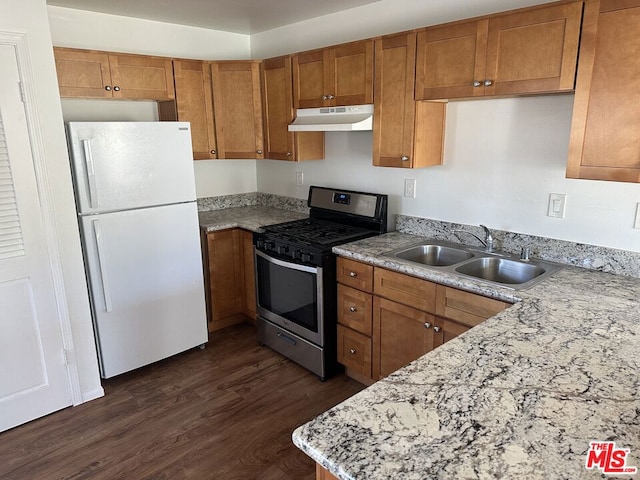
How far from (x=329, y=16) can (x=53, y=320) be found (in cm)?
271

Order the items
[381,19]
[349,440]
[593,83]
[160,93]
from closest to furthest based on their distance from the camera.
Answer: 1. [349,440]
2. [593,83]
3. [381,19]
4. [160,93]

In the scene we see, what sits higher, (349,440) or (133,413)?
(349,440)

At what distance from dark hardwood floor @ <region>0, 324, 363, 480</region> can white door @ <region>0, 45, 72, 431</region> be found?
18 centimetres

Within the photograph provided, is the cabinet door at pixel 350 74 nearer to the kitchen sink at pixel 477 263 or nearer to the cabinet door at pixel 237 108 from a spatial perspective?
the cabinet door at pixel 237 108

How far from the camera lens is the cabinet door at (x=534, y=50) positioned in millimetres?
1786

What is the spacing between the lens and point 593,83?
1741 millimetres

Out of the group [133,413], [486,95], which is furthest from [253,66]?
[133,413]

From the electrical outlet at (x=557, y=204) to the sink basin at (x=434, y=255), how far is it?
0.50 m

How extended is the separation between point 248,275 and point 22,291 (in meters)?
1.53

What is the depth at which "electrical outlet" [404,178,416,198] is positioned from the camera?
2.87 m

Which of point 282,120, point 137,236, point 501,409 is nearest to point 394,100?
point 282,120

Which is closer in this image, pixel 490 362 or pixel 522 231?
pixel 490 362

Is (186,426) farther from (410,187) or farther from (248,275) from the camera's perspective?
(410,187)

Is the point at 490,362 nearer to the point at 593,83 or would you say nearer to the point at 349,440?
the point at 349,440
